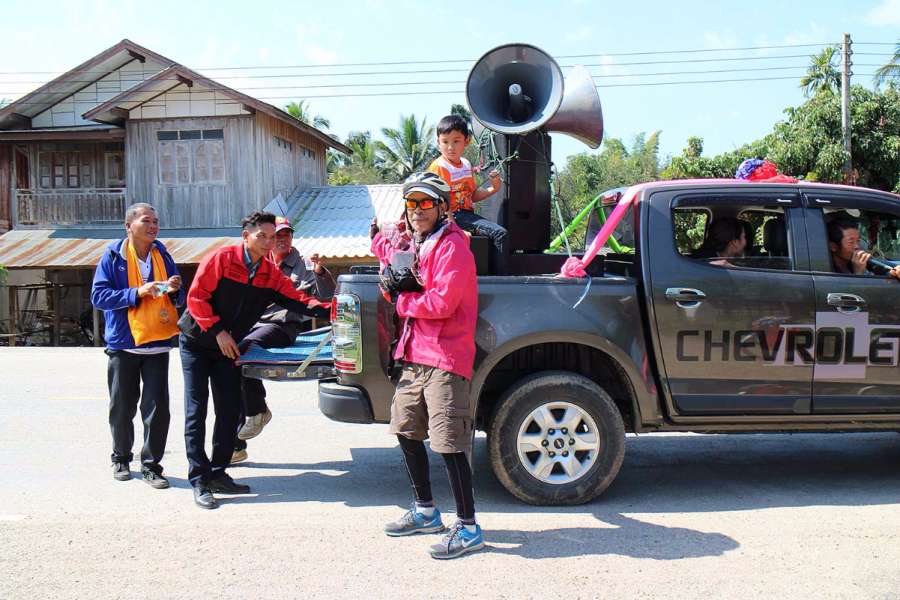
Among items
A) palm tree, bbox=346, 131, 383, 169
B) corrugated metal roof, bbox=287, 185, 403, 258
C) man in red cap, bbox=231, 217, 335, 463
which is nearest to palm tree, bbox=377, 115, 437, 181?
palm tree, bbox=346, 131, 383, 169

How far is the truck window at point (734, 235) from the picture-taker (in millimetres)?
4621

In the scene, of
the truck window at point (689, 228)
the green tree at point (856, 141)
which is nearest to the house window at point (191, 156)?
the green tree at point (856, 141)

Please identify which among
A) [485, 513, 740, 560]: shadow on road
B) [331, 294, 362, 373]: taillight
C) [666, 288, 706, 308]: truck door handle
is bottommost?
[485, 513, 740, 560]: shadow on road

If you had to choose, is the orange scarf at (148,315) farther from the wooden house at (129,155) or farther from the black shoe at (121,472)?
the wooden house at (129,155)

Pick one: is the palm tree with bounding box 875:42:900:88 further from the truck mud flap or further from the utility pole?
the truck mud flap

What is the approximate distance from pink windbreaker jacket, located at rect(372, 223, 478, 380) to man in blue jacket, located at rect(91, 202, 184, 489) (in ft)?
6.71

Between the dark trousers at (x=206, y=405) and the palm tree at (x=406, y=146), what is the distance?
115 feet

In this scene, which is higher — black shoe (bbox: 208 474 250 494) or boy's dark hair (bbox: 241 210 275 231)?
boy's dark hair (bbox: 241 210 275 231)

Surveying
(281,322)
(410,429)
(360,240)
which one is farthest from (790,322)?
(360,240)

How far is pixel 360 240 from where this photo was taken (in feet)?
64.3

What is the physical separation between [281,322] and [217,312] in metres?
0.77

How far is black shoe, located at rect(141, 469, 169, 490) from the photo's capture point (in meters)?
4.99

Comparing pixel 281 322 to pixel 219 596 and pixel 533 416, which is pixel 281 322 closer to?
pixel 533 416

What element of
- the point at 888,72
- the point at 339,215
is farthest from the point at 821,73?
the point at 339,215
